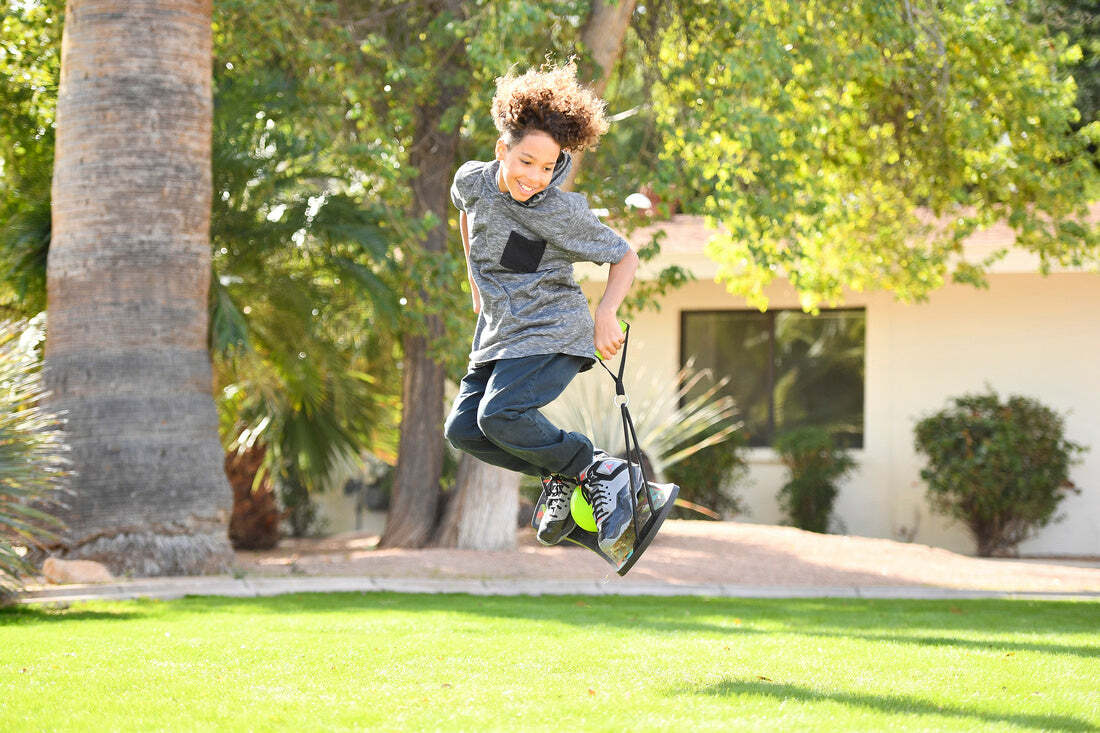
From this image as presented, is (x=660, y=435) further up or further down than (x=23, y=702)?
further up

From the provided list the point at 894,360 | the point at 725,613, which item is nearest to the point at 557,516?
the point at 725,613

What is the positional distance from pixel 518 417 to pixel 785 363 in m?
11.1

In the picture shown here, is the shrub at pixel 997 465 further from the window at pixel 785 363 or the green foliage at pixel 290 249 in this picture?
the green foliage at pixel 290 249

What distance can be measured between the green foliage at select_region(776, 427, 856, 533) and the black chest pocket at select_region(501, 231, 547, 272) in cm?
973

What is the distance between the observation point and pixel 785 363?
49.9ft

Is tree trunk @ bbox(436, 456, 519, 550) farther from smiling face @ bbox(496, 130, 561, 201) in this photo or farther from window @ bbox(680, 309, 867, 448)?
smiling face @ bbox(496, 130, 561, 201)

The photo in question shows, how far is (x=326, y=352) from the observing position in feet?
36.4

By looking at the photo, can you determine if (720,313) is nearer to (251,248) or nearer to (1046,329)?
(1046,329)

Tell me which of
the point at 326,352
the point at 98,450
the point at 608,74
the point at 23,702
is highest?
the point at 608,74

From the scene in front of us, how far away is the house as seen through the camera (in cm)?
1356

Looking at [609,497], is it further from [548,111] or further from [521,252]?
[548,111]

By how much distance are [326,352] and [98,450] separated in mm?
2837

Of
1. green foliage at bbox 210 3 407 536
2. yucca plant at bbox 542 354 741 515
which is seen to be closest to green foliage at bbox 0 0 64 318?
green foliage at bbox 210 3 407 536

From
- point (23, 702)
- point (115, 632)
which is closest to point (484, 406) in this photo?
point (23, 702)
